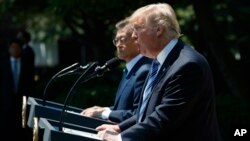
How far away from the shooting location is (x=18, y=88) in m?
11.1

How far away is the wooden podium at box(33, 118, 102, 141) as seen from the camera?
4.05 metres

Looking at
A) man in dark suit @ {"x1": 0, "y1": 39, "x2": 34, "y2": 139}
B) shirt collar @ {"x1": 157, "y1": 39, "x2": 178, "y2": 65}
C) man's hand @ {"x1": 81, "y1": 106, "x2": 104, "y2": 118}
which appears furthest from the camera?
man in dark suit @ {"x1": 0, "y1": 39, "x2": 34, "y2": 139}

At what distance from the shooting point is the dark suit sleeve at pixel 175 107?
3990 mm

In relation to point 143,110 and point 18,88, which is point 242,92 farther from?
point 143,110

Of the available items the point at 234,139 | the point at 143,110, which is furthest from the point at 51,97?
the point at 143,110

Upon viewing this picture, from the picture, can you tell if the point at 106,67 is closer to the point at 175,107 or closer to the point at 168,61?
the point at 168,61

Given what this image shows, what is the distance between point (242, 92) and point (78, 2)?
290 cm

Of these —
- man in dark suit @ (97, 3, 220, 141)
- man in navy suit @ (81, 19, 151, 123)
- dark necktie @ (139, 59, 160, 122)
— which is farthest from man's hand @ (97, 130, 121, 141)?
man in navy suit @ (81, 19, 151, 123)

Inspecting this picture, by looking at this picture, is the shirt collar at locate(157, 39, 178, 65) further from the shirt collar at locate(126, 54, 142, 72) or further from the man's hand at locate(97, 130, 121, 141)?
the shirt collar at locate(126, 54, 142, 72)

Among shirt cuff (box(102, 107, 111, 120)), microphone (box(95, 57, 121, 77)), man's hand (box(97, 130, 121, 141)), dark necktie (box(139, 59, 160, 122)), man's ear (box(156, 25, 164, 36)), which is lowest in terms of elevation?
man's hand (box(97, 130, 121, 141))

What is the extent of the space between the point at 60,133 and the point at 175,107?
28.0 inches

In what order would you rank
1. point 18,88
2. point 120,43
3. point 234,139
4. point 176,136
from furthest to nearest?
point 18,88
point 234,139
point 120,43
point 176,136

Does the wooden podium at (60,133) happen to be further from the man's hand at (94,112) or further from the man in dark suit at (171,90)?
the man's hand at (94,112)

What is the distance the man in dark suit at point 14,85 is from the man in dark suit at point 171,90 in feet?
22.4
